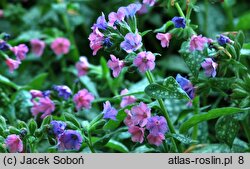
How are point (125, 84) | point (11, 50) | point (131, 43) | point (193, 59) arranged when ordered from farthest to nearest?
point (125, 84) → point (11, 50) → point (193, 59) → point (131, 43)

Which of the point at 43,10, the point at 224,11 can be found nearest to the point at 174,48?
the point at 224,11

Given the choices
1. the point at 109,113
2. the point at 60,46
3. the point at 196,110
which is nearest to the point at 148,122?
the point at 109,113

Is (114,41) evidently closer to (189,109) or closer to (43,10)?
(189,109)

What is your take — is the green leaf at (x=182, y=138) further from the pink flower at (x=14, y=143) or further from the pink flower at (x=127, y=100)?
the pink flower at (x=14, y=143)

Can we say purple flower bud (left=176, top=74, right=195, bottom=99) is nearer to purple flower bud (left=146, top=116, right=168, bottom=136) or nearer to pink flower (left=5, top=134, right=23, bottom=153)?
purple flower bud (left=146, top=116, right=168, bottom=136)

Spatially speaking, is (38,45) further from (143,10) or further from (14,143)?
(14,143)
